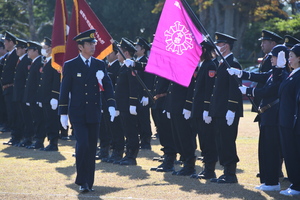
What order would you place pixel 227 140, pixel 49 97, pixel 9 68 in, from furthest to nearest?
pixel 9 68 → pixel 49 97 → pixel 227 140

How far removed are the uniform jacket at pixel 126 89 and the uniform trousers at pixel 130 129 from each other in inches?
5.3

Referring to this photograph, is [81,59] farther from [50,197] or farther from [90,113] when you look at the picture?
[50,197]

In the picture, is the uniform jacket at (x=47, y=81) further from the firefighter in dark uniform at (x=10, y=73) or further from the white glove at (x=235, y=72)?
the white glove at (x=235, y=72)

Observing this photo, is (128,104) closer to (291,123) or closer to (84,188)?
(84,188)

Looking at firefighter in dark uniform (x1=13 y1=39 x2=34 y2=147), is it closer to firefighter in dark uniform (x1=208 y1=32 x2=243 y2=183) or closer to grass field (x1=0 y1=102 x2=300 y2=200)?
grass field (x1=0 y1=102 x2=300 y2=200)

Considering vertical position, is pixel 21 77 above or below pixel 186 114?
above

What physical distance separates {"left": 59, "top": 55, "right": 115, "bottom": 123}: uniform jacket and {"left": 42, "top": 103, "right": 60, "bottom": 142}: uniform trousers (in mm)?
4654

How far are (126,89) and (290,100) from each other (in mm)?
4153

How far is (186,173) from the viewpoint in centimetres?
955

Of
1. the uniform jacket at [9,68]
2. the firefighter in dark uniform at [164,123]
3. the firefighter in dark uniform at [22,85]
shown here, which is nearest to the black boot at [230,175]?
the firefighter in dark uniform at [164,123]

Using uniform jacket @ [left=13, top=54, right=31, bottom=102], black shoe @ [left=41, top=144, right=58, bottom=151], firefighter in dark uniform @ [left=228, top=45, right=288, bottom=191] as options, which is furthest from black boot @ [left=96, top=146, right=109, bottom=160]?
firefighter in dark uniform @ [left=228, top=45, right=288, bottom=191]

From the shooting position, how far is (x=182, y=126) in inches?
378

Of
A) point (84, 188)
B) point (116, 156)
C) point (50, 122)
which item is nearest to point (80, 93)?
point (84, 188)

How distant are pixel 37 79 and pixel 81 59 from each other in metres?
5.31
